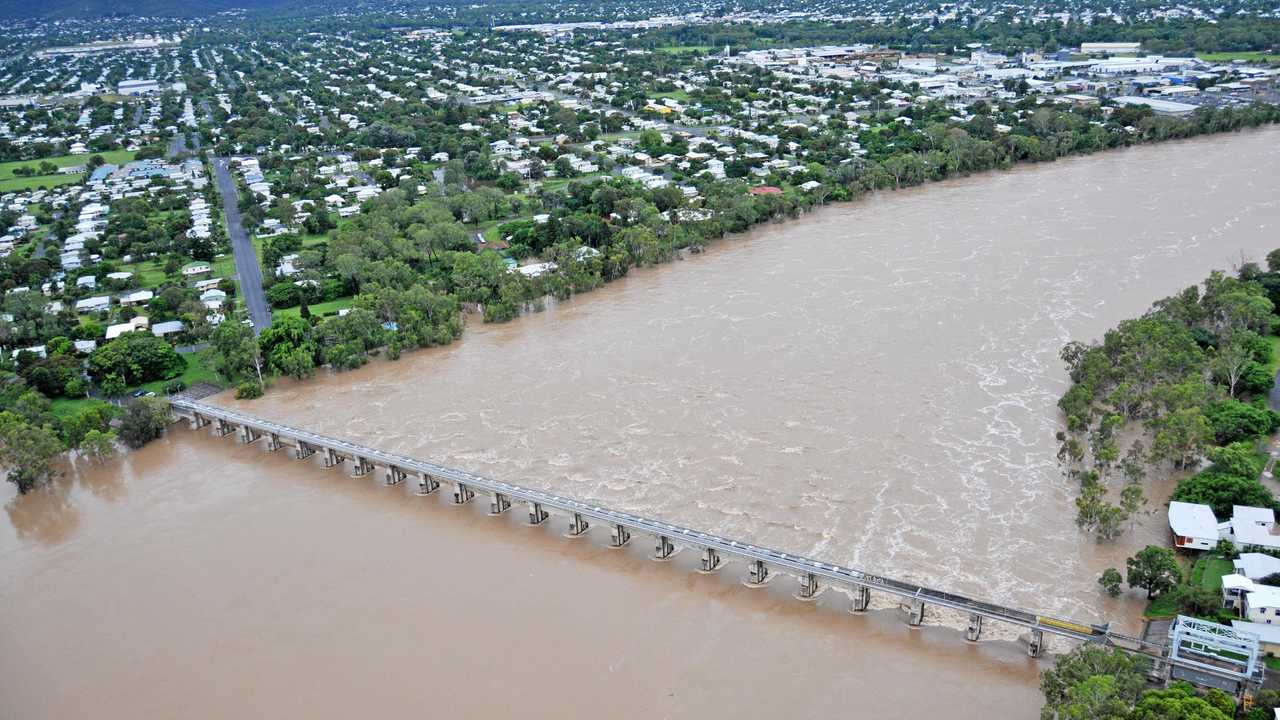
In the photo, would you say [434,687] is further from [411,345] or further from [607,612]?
[411,345]

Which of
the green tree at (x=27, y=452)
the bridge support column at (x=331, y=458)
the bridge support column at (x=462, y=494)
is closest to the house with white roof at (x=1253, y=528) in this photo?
the bridge support column at (x=462, y=494)

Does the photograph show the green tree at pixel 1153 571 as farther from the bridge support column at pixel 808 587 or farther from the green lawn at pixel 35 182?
the green lawn at pixel 35 182

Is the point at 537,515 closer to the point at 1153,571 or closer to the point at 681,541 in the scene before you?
the point at 681,541

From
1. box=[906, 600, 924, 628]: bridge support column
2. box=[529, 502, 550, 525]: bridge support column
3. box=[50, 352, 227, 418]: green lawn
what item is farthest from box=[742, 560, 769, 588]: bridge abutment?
box=[50, 352, 227, 418]: green lawn

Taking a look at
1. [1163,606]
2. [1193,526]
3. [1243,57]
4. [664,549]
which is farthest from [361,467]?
[1243,57]

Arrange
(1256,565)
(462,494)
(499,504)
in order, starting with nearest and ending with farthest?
(1256,565)
(499,504)
(462,494)
